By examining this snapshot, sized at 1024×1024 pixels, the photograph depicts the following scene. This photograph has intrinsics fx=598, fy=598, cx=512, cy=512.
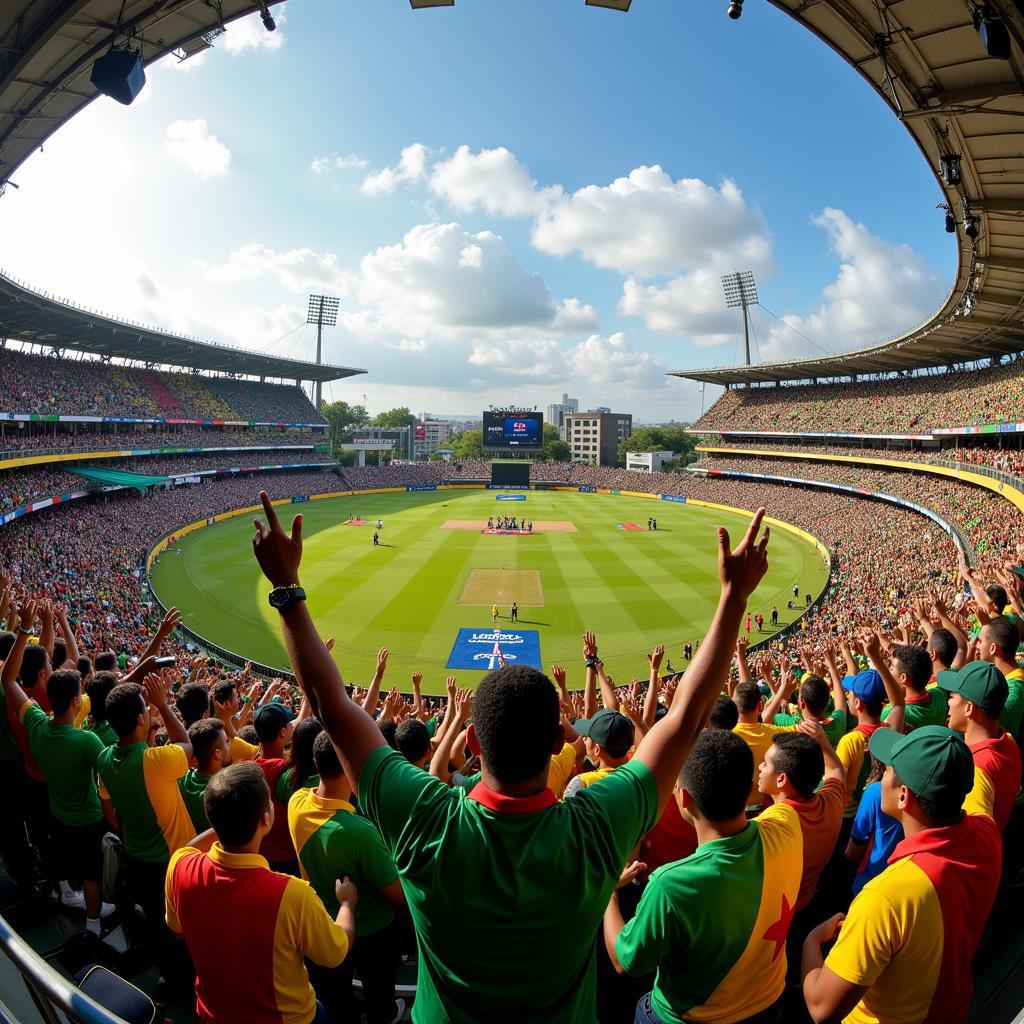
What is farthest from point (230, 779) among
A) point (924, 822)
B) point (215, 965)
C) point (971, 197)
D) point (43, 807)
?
point (971, 197)

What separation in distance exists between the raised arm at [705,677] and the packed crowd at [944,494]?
18.5 meters

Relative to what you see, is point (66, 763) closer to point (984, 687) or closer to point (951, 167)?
point (984, 687)

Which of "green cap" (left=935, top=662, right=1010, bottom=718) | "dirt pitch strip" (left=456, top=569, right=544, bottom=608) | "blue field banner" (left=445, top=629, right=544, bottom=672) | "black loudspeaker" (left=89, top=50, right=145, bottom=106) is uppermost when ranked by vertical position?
"black loudspeaker" (left=89, top=50, right=145, bottom=106)

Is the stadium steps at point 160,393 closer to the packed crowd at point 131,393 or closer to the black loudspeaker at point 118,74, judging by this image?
the packed crowd at point 131,393

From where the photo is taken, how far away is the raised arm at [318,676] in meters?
2.14

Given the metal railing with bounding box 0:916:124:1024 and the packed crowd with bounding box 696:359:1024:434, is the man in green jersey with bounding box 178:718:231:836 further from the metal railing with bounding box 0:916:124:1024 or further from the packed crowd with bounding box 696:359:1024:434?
the packed crowd with bounding box 696:359:1024:434

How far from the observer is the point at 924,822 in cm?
278

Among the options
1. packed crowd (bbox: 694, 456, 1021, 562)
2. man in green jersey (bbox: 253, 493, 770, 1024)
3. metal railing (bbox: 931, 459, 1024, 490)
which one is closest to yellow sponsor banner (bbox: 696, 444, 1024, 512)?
metal railing (bbox: 931, 459, 1024, 490)

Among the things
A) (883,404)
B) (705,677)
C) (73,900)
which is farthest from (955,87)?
(883,404)

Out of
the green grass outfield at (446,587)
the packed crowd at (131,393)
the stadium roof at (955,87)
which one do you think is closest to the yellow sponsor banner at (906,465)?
the green grass outfield at (446,587)

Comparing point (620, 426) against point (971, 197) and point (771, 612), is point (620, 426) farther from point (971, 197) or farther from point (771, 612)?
point (971, 197)

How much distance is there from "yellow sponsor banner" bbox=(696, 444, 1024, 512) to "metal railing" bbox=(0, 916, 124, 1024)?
31.1 meters

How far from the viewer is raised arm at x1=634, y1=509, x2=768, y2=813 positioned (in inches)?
84.8

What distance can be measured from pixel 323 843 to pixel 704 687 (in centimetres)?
245
